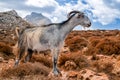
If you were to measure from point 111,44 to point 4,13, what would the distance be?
33.2 m

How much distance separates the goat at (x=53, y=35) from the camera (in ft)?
40.6

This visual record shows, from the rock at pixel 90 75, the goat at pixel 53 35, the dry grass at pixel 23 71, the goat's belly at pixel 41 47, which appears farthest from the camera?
the goat's belly at pixel 41 47

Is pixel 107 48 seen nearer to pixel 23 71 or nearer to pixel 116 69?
pixel 116 69

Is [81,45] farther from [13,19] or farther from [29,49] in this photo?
[13,19]

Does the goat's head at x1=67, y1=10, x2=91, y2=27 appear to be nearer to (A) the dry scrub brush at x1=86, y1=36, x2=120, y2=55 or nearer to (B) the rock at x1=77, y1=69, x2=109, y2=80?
(B) the rock at x1=77, y1=69, x2=109, y2=80

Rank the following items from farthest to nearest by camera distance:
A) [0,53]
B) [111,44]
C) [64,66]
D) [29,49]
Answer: [111,44], [0,53], [64,66], [29,49]

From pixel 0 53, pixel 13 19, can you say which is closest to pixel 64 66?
pixel 0 53

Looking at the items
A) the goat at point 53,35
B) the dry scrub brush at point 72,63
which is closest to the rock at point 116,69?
the dry scrub brush at point 72,63

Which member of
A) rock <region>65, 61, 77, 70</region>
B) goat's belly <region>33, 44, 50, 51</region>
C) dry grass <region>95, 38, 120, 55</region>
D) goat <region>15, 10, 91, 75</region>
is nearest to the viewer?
goat <region>15, 10, 91, 75</region>

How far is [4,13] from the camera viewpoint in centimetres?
5275

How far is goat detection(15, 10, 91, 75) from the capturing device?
12.4 meters

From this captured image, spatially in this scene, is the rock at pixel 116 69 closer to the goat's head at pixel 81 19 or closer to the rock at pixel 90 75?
the rock at pixel 90 75

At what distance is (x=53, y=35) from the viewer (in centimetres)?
1248

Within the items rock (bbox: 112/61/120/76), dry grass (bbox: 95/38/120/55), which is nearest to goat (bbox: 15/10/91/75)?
rock (bbox: 112/61/120/76)
